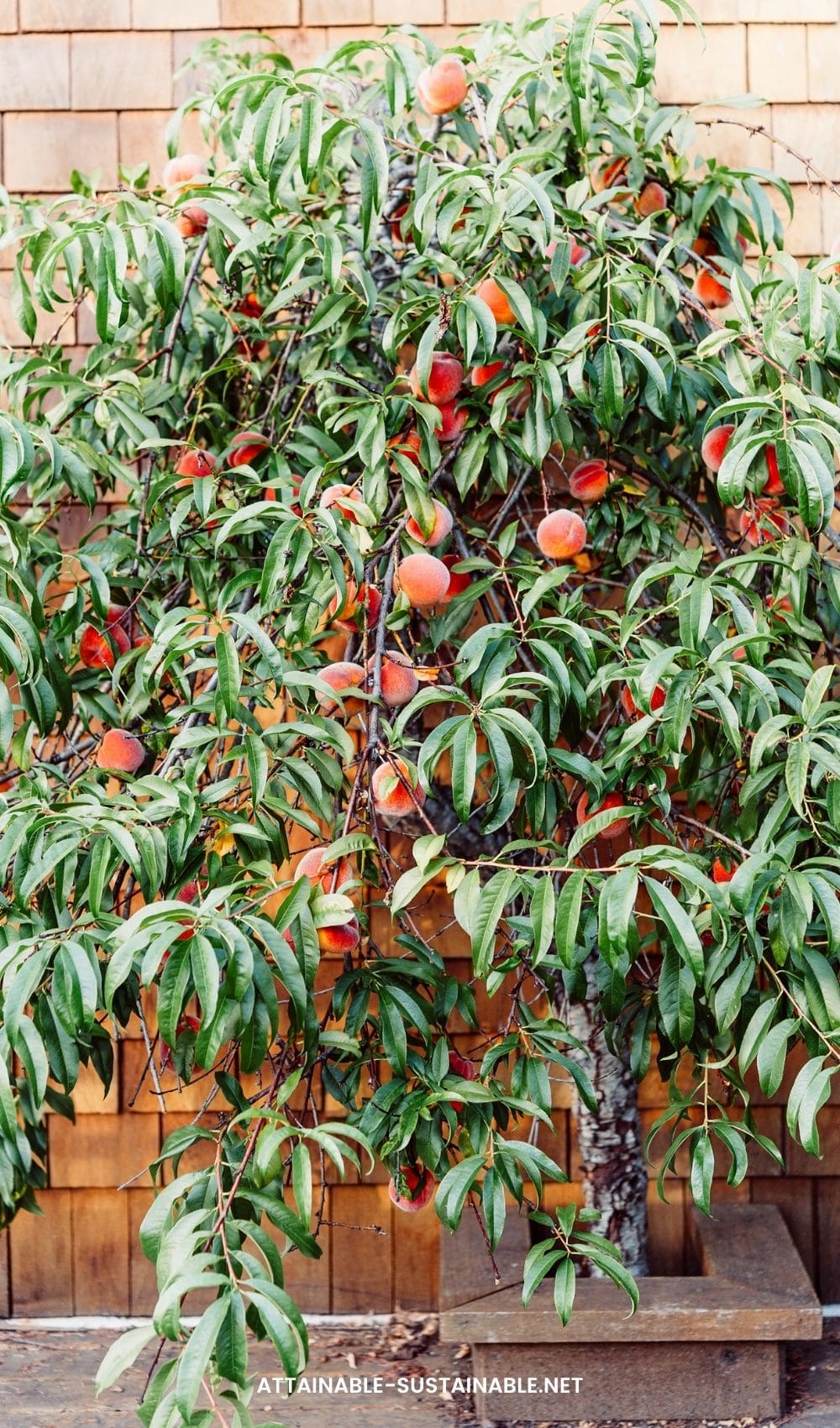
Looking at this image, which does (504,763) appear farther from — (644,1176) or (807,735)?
(644,1176)

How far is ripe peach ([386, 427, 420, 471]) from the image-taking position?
1.67 meters

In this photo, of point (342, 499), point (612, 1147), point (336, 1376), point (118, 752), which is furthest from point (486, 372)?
point (336, 1376)

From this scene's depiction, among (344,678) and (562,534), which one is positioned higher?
(562,534)

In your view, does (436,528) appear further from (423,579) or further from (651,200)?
(651,200)

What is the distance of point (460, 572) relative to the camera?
1.83 metres

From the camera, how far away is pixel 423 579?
64.0 inches

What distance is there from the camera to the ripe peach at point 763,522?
180cm

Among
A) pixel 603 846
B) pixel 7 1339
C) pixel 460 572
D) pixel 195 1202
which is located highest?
pixel 460 572

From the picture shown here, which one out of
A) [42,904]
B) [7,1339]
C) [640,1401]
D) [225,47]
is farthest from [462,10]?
[7,1339]

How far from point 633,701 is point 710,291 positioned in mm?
991

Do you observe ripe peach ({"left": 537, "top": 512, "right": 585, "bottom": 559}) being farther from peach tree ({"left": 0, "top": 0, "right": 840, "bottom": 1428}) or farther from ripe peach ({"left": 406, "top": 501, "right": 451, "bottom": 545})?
ripe peach ({"left": 406, "top": 501, "right": 451, "bottom": 545})

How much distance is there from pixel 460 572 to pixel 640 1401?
1437 millimetres

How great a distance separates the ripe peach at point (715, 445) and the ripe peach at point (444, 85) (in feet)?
2.28

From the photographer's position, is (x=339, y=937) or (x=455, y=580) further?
(x=455, y=580)
